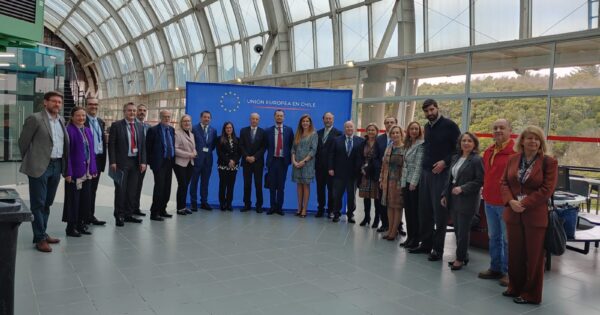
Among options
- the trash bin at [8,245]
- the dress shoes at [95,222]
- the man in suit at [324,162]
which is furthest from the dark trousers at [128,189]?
the trash bin at [8,245]

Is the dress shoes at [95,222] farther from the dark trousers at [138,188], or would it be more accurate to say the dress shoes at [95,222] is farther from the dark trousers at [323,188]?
the dark trousers at [323,188]

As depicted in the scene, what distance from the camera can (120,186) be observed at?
5164 mm

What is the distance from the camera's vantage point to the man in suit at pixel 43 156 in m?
3.95

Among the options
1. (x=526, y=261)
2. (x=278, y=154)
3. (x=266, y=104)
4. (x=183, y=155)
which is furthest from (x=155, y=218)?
(x=526, y=261)

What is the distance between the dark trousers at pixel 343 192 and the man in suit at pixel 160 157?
7.13 feet

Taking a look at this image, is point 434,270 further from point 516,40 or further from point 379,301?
point 516,40

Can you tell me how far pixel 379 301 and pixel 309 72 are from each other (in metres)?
9.80

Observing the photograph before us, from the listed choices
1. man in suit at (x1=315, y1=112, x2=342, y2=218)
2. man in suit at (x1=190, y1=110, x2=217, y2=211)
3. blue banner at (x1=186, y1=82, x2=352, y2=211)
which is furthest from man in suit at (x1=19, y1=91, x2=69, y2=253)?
man in suit at (x1=315, y1=112, x2=342, y2=218)

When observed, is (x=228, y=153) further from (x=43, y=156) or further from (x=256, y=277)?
(x=256, y=277)

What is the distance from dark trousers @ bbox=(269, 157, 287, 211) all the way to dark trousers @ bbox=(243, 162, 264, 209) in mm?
147

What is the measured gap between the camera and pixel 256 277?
3582 millimetres

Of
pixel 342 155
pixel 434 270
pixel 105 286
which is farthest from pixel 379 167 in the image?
pixel 105 286

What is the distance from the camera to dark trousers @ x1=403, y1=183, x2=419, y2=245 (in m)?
4.66

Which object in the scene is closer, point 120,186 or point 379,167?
point 120,186
